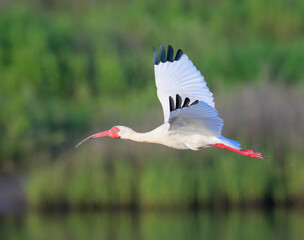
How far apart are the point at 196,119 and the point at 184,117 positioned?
15 centimetres

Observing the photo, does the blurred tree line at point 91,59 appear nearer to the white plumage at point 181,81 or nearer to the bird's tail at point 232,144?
the white plumage at point 181,81

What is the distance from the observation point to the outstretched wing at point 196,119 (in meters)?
8.37

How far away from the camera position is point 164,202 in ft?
50.9

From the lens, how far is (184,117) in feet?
28.4

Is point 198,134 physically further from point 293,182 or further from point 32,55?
point 32,55

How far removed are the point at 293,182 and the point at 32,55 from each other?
10.3 meters

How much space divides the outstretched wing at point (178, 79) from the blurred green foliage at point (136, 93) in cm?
618

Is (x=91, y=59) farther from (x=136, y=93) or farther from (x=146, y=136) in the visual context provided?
(x=146, y=136)

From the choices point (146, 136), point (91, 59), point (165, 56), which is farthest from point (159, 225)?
point (91, 59)

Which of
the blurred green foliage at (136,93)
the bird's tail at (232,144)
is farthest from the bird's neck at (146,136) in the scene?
the blurred green foliage at (136,93)

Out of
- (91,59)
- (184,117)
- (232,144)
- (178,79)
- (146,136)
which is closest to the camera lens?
(184,117)

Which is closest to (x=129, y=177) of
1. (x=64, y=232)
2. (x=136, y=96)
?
(x=64, y=232)

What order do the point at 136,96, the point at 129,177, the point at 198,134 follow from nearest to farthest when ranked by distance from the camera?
the point at 198,134, the point at 129,177, the point at 136,96

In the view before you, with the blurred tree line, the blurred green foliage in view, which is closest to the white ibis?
the blurred green foliage
